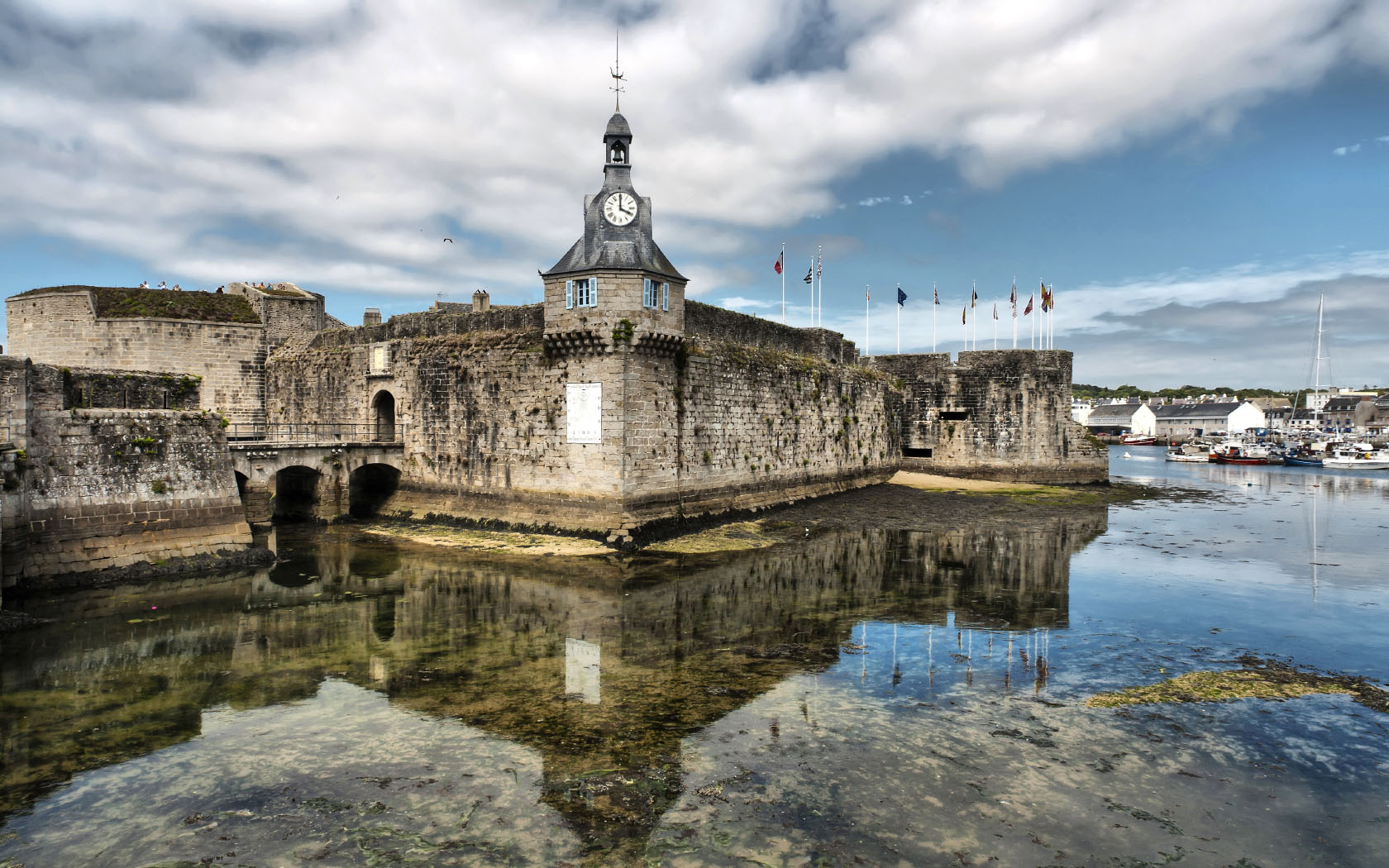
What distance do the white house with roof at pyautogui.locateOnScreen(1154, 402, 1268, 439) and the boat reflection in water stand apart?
81421 millimetres

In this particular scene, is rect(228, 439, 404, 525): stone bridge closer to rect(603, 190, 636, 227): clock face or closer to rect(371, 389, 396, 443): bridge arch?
rect(371, 389, 396, 443): bridge arch

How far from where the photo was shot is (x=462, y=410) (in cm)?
2156

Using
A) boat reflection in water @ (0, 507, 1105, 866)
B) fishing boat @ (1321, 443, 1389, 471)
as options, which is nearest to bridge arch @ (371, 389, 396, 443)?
boat reflection in water @ (0, 507, 1105, 866)

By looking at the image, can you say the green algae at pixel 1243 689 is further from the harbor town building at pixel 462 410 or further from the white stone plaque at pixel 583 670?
the harbor town building at pixel 462 410

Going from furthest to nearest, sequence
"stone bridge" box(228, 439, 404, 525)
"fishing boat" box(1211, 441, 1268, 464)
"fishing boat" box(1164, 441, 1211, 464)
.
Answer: "fishing boat" box(1164, 441, 1211, 464) < "fishing boat" box(1211, 441, 1268, 464) < "stone bridge" box(228, 439, 404, 525)

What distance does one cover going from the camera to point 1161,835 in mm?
5617

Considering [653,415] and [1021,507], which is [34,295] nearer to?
[653,415]

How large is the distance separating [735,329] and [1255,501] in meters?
22.0

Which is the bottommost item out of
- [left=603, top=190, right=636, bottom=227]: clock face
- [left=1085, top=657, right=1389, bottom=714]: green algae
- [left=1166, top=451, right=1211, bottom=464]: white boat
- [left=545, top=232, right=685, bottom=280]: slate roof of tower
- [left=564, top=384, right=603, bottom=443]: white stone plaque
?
[left=1085, top=657, right=1389, bottom=714]: green algae

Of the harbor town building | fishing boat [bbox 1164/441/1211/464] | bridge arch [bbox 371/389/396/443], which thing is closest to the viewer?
the harbor town building

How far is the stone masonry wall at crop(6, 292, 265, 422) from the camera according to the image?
2628cm

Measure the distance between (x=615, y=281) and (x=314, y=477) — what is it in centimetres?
1140

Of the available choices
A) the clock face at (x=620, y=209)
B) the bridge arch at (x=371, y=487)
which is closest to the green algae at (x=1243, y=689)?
the clock face at (x=620, y=209)

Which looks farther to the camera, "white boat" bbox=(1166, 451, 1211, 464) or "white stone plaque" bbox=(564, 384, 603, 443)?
"white boat" bbox=(1166, 451, 1211, 464)
